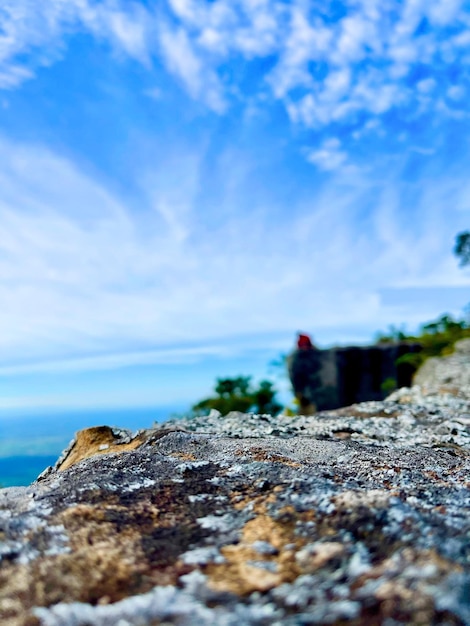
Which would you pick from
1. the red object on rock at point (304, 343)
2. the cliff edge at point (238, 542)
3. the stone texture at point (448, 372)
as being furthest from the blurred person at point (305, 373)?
the cliff edge at point (238, 542)

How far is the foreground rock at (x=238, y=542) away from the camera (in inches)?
50.1

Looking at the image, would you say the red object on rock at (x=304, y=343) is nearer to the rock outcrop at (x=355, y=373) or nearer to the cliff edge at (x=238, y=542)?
the rock outcrop at (x=355, y=373)

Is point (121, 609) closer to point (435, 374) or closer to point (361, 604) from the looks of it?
point (361, 604)

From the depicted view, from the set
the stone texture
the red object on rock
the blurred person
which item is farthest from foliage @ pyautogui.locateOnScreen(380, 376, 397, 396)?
the stone texture

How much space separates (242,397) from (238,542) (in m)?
17.7

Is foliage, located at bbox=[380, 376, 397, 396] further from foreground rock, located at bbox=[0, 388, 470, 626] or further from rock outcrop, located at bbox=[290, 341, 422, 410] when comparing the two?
foreground rock, located at bbox=[0, 388, 470, 626]

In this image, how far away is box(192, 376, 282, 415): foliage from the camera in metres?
18.5

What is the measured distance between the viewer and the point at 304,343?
1750 cm

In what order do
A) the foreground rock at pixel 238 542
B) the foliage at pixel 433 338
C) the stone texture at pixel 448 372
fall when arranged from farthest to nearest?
the foliage at pixel 433 338 → the stone texture at pixel 448 372 → the foreground rock at pixel 238 542

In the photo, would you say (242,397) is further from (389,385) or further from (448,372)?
(448,372)

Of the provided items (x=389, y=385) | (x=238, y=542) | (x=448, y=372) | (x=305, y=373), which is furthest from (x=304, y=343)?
(x=238, y=542)

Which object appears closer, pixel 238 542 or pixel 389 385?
pixel 238 542

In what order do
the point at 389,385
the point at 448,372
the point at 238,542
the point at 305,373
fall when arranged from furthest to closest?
the point at 305,373 < the point at 389,385 < the point at 448,372 < the point at 238,542

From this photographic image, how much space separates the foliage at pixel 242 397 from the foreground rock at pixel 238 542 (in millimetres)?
15984
